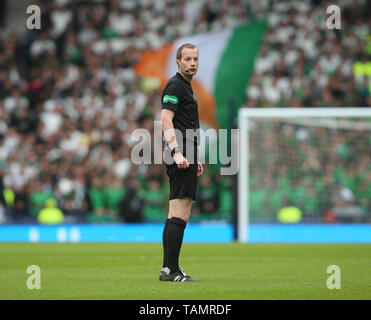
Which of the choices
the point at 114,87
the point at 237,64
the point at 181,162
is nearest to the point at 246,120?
the point at 237,64

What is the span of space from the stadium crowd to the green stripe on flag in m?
0.75

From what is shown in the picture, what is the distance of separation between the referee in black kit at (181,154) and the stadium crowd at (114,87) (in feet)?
31.9

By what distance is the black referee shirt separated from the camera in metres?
7.02

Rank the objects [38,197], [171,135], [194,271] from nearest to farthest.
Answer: [171,135] < [194,271] < [38,197]

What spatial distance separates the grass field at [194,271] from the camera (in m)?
6.20

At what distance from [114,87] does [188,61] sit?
1454 cm

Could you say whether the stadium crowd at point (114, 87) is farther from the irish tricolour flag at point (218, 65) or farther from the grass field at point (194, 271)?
the grass field at point (194, 271)

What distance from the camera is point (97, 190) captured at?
1778cm

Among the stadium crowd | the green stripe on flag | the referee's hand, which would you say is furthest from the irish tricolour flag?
the referee's hand

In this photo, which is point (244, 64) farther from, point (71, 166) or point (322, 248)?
point (322, 248)

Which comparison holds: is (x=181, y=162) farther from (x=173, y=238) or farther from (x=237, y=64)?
(x=237, y=64)

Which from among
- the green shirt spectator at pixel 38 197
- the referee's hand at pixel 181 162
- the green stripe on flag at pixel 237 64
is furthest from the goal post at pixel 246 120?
the referee's hand at pixel 181 162

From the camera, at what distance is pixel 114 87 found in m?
21.5
